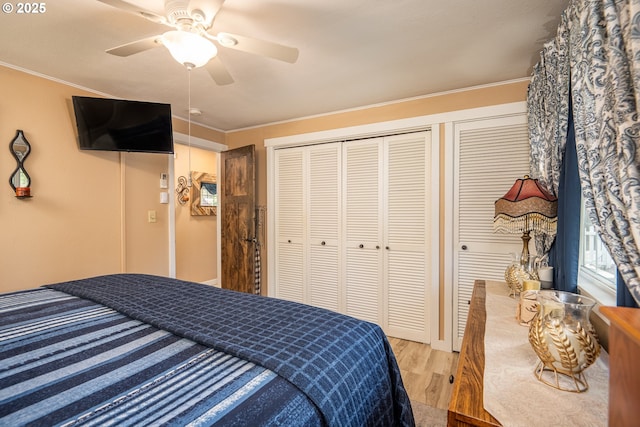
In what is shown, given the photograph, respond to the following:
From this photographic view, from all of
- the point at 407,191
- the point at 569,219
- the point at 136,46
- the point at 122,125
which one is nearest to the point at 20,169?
the point at 122,125

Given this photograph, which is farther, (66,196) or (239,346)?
(66,196)

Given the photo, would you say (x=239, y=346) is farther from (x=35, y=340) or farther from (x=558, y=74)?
(x=558, y=74)

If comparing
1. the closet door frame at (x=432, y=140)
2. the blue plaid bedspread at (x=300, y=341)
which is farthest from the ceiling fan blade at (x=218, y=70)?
the closet door frame at (x=432, y=140)

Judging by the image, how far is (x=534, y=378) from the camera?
32.6 inches

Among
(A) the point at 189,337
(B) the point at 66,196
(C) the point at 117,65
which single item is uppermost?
A: (C) the point at 117,65

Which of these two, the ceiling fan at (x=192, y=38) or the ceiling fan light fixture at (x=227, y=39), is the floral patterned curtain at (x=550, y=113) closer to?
the ceiling fan at (x=192, y=38)

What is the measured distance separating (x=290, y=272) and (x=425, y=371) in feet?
5.86

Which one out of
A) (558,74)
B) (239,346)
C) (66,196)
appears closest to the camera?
(239,346)

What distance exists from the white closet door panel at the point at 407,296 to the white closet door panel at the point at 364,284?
124 mm

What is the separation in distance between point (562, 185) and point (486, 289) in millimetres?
716

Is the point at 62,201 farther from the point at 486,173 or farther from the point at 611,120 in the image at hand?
the point at 486,173

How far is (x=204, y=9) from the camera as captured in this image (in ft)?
4.33

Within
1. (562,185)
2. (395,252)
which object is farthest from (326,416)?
(395,252)

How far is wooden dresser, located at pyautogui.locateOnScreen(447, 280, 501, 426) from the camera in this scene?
0.70 m
